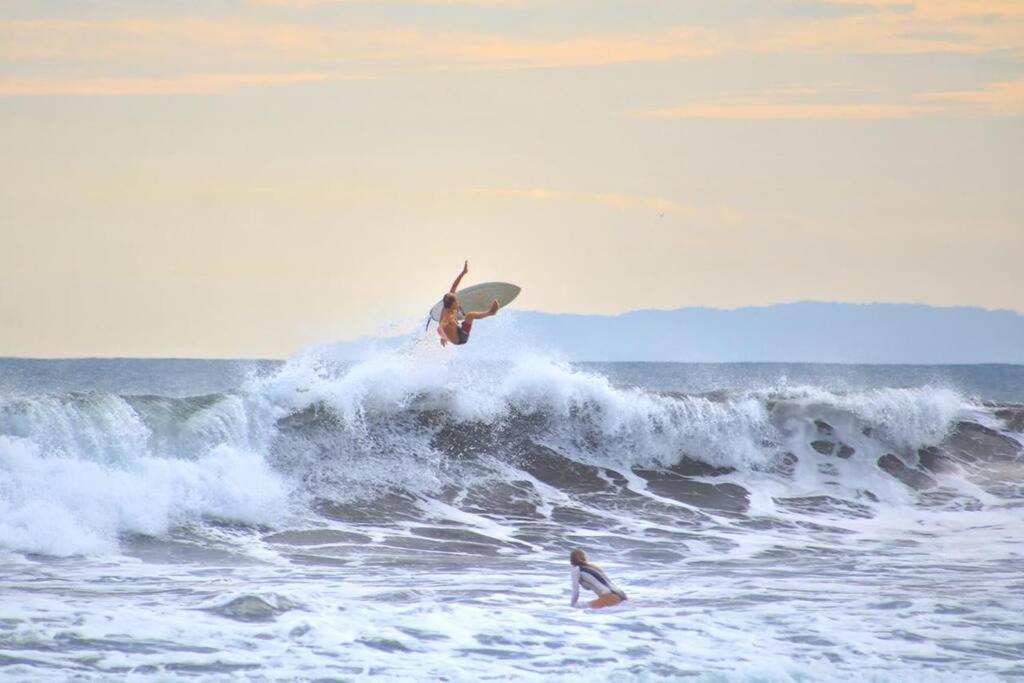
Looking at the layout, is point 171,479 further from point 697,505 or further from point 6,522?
point 697,505

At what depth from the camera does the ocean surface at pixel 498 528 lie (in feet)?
38.9

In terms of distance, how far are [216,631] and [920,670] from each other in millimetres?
6315

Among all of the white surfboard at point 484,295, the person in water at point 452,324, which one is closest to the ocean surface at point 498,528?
the person in water at point 452,324

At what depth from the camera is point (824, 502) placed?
73.5ft

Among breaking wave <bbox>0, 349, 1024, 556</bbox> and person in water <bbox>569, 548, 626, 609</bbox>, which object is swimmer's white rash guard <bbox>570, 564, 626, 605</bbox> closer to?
person in water <bbox>569, 548, 626, 609</bbox>

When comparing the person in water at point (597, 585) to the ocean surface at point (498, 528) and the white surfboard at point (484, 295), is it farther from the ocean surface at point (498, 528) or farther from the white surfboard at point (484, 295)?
the white surfboard at point (484, 295)

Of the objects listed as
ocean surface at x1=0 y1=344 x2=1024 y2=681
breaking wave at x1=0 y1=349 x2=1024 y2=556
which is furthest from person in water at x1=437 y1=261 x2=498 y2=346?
breaking wave at x1=0 y1=349 x2=1024 y2=556

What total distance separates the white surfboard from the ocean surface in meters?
3.22

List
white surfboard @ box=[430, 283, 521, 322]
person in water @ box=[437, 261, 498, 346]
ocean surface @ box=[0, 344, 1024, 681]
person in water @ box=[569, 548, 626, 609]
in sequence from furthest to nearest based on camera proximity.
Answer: white surfboard @ box=[430, 283, 521, 322] < person in water @ box=[437, 261, 498, 346] < person in water @ box=[569, 548, 626, 609] < ocean surface @ box=[0, 344, 1024, 681]

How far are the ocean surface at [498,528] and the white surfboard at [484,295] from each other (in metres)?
3.22

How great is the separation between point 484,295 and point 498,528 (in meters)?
3.39

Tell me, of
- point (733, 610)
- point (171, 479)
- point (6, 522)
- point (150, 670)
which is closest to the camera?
point (150, 670)

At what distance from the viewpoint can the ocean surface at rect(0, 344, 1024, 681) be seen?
1184cm

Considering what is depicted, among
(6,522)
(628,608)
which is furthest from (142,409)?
(628,608)
